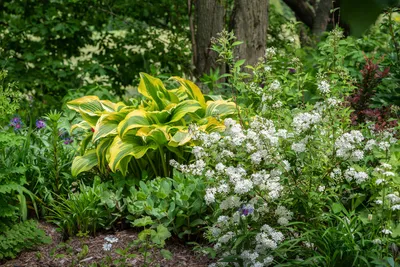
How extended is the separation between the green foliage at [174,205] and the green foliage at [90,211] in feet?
0.40

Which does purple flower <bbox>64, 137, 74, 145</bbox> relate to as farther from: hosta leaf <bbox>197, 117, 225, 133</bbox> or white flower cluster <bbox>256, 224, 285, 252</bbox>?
white flower cluster <bbox>256, 224, 285, 252</bbox>

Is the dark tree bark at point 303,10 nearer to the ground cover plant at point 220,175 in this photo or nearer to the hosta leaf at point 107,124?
the ground cover plant at point 220,175

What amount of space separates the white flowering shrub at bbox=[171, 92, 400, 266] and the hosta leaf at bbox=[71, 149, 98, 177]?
4.04 feet

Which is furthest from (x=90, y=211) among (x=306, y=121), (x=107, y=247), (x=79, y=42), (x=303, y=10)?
(x=303, y=10)

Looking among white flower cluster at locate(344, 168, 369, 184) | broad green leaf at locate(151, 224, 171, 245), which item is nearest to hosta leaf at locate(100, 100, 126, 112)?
broad green leaf at locate(151, 224, 171, 245)

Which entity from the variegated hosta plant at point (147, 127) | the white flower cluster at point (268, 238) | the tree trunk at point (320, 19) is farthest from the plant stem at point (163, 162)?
the tree trunk at point (320, 19)

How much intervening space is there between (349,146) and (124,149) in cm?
179

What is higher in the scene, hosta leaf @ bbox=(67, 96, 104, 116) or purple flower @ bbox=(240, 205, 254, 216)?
hosta leaf @ bbox=(67, 96, 104, 116)

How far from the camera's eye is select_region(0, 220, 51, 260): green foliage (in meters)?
3.64

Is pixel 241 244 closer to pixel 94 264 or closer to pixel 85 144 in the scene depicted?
pixel 94 264

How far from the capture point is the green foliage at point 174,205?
3680mm

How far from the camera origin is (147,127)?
4199 millimetres

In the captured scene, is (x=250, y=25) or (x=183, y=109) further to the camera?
(x=250, y=25)

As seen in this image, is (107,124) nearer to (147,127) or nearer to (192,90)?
(147,127)
